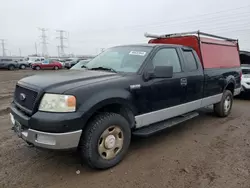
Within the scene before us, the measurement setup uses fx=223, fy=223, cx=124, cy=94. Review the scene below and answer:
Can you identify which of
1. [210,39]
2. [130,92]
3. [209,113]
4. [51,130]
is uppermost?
[210,39]

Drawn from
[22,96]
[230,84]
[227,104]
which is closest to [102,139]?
[22,96]

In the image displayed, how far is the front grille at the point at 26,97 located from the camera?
288 centimetres

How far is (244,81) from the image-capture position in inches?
352

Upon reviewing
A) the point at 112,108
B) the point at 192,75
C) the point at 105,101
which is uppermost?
the point at 192,75

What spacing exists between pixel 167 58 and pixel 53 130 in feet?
8.20

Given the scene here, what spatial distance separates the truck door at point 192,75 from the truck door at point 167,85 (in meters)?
0.18

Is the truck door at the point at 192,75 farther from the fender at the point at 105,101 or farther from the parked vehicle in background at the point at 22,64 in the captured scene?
the parked vehicle in background at the point at 22,64

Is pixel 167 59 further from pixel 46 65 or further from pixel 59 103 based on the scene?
pixel 46 65

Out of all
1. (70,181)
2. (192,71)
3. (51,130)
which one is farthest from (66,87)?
(192,71)

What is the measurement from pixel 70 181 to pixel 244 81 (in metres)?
8.33

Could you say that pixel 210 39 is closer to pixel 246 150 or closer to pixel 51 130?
pixel 246 150

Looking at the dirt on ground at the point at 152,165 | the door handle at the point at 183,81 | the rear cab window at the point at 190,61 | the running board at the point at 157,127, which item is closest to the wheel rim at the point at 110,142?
the dirt on ground at the point at 152,165

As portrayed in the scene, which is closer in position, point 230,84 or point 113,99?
point 113,99

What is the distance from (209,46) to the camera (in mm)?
5441
